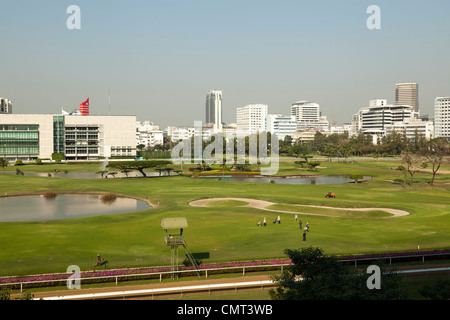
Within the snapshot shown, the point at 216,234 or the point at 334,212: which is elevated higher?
the point at 334,212

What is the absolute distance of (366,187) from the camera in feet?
355

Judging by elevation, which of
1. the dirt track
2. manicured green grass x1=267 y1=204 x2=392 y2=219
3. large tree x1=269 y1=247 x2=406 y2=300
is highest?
large tree x1=269 y1=247 x2=406 y2=300

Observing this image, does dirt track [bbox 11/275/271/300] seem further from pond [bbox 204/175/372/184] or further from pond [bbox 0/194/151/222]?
pond [bbox 204/175/372/184]

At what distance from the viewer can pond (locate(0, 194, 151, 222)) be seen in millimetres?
68375

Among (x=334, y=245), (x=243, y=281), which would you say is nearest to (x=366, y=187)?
(x=334, y=245)

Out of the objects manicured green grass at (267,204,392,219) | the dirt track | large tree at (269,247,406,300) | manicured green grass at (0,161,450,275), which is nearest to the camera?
large tree at (269,247,406,300)

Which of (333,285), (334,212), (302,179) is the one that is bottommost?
(334,212)

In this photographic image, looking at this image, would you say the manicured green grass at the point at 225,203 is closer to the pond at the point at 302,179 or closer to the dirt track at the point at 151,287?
the dirt track at the point at 151,287

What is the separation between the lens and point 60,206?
3076 inches

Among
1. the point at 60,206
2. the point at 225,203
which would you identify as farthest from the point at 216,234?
the point at 60,206

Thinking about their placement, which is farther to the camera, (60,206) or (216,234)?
(60,206)

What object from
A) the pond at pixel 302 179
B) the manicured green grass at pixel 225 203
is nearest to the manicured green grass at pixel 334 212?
the manicured green grass at pixel 225 203

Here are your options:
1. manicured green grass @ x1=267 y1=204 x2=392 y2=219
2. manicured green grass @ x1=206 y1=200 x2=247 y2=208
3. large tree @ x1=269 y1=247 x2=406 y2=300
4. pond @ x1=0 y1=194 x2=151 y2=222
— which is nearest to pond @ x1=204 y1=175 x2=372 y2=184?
manicured green grass @ x1=206 y1=200 x2=247 y2=208

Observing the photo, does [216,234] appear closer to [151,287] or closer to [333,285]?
[151,287]
